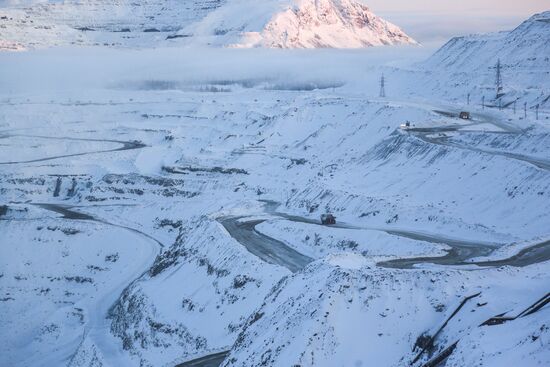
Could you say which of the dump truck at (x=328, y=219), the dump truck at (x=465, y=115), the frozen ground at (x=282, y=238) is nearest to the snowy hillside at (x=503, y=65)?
the frozen ground at (x=282, y=238)

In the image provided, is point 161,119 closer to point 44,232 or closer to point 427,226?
point 44,232

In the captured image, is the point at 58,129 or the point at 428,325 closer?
the point at 428,325

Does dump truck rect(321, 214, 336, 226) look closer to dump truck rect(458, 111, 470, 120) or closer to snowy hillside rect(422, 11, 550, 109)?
dump truck rect(458, 111, 470, 120)

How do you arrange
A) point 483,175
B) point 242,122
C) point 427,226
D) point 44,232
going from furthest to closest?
point 242,122
point 44,232
point 483,175
point 427,226

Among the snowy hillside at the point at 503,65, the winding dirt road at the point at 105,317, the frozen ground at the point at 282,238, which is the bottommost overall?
the winding dirt road at the point at 105,317

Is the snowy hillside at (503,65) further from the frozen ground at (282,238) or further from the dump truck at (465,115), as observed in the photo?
the dump truck at (465,115)

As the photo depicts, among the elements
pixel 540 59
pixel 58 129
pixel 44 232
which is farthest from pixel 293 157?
pixel 58 129

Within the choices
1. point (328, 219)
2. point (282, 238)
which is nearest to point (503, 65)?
point (328, 219)

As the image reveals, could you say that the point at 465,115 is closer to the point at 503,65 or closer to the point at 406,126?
the point at 406,126
